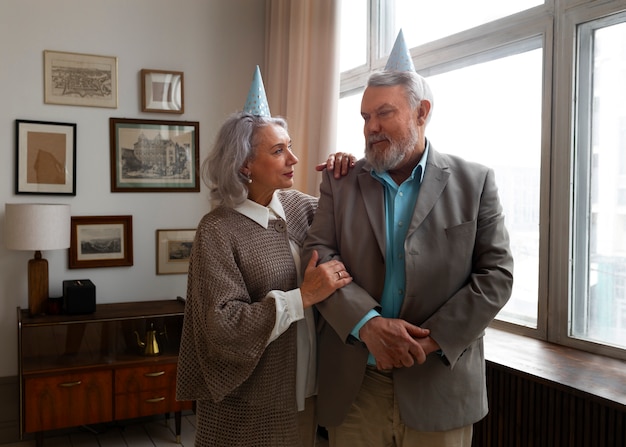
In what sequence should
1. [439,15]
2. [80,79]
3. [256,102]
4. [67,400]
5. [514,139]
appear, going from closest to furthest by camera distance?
[256,102]
[514,139]
[439,15]
[67,400]
[80,79]

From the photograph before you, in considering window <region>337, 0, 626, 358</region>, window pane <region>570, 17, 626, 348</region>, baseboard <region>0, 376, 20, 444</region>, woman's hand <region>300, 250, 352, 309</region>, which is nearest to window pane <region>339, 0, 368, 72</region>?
window <region>337, 0, 626, 358</region>

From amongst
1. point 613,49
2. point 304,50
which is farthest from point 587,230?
point 304,50

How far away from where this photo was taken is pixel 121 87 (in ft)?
13.5

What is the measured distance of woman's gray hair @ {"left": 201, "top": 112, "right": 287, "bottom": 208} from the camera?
6.42ft

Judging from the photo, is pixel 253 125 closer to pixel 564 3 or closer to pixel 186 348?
pixel 186 348

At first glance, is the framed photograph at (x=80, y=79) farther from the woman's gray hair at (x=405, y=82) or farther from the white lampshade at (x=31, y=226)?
the woman's gray hair at (x=405, y=82)

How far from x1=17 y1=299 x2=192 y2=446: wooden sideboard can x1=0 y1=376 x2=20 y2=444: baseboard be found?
1.44 feet

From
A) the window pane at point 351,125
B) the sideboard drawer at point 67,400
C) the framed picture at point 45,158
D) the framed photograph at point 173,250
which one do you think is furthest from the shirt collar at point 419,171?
the framed picture at point 45,158

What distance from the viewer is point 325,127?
3.64 metres

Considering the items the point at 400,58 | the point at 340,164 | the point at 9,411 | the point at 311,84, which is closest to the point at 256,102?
the point at 340,164

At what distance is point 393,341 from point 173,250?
296 centimetres

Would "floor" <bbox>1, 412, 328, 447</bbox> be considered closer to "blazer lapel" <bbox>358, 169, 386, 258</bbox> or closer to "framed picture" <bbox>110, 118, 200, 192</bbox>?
"framed picture" <bbox>110, 118, 200, 192</bbox>

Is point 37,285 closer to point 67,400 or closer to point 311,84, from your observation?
point 67,400

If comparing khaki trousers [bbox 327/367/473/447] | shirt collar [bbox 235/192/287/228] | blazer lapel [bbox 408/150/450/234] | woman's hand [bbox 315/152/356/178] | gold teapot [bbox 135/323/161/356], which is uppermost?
woman's hand [bbox 315/152/356/178]
